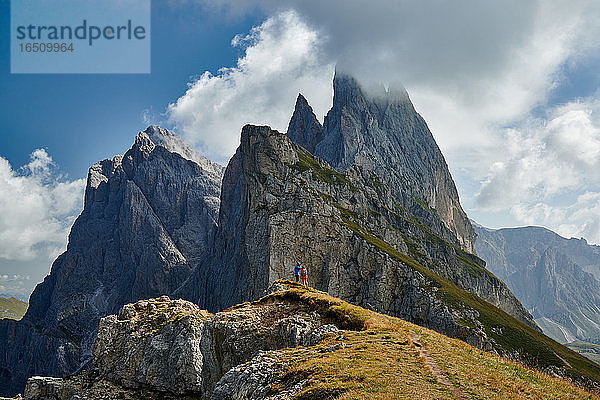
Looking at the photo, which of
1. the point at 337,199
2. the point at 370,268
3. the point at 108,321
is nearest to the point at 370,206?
the point at 337,199

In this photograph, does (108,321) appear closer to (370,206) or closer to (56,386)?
(56,386)

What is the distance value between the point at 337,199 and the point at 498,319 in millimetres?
80284

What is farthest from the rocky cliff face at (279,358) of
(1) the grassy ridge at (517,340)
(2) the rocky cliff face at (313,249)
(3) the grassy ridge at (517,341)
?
(3) the grassy ridge at (517,341)

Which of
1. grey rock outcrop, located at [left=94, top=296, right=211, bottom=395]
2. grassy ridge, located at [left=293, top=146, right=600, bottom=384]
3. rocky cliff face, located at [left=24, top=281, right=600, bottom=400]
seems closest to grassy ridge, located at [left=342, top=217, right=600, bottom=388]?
grassy ridge, located at [left=293, top=146, right=600, bottom=384]

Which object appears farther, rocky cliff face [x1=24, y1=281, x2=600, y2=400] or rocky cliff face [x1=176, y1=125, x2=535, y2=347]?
rocky cliff face [x1=176, y1=125, x2=535, y2=347]

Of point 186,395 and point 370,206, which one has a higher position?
point 370,206

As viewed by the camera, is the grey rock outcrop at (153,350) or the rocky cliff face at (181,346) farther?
the grey rock outcrop at (153,350)

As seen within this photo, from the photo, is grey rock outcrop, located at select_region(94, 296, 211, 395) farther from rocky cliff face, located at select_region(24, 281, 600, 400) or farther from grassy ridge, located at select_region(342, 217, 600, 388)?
grassy ridge, located at select_region(342, 217, 600, 388)

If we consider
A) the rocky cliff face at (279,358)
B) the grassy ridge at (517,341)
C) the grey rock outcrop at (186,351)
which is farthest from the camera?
the grassy ridge at (517,341)

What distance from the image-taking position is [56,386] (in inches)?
1603

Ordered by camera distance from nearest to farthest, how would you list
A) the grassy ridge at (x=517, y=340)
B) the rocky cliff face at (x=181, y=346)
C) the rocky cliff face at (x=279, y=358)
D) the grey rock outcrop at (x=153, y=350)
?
the rocky cliff face at (x=279, y=358) → the rocky cliff face at (x=181, y=346) → the grey rock outcrop at (x=153, y=350) → the grassy ridge at (x=517, y=340)

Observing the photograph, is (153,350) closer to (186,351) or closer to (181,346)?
(181,346)

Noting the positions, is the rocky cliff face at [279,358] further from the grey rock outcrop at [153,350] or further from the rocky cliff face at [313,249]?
the rocky cliff face at [313,249]

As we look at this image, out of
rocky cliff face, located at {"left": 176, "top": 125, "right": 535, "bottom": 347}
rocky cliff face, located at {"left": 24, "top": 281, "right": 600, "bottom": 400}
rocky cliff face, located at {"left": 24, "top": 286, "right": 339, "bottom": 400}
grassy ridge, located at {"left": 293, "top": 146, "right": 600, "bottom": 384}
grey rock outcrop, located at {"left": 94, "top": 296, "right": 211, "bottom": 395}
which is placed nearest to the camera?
rocky cliff face, located at {"left": 24, "top": 281, "right": 600, "bottom": 400}
